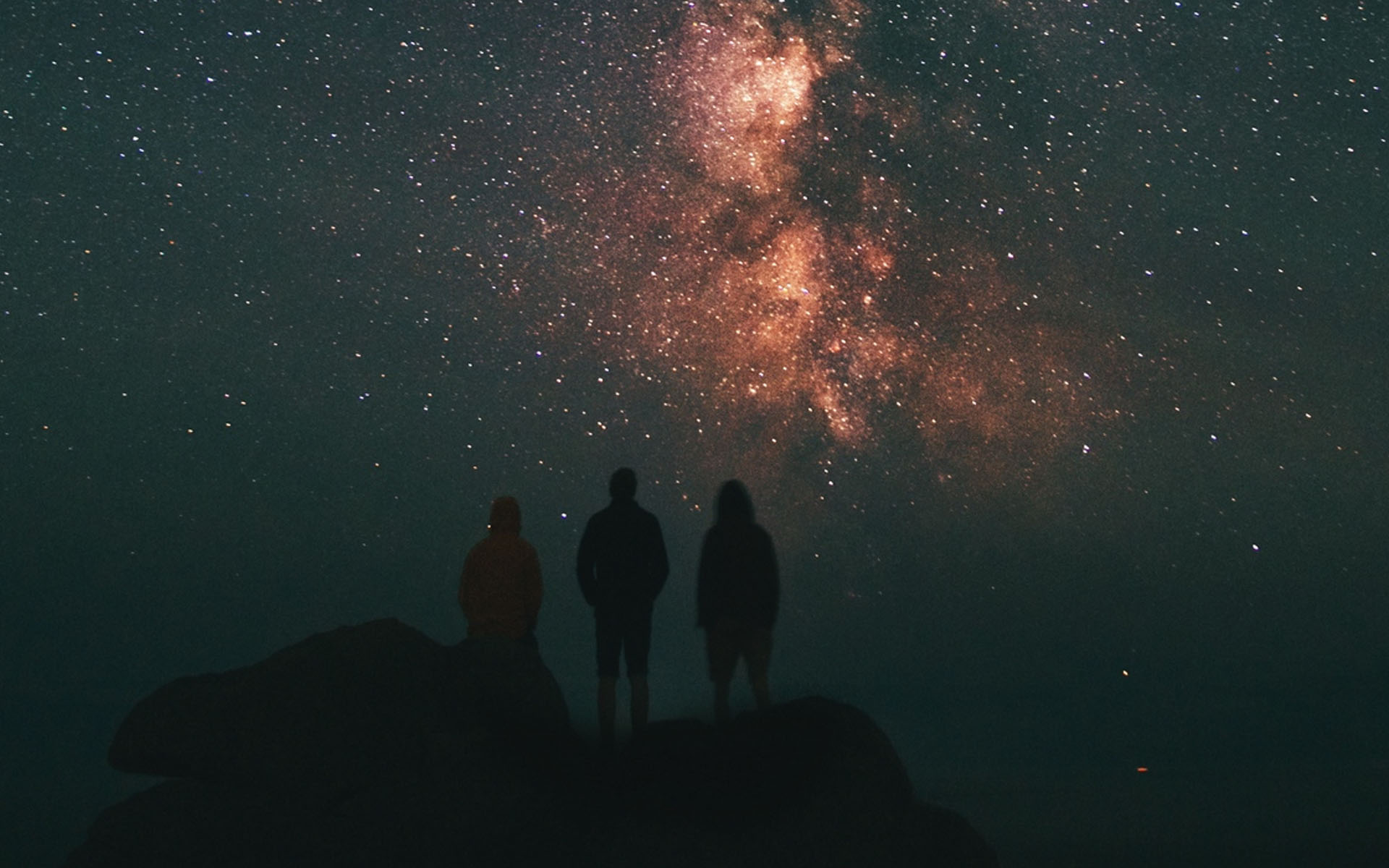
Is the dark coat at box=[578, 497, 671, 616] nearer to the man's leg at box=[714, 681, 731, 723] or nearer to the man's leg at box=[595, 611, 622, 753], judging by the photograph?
the man's leg at box=[595, 611, 622, 753]

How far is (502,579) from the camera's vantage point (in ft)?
33.0

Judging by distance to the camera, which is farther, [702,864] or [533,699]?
[533,699]

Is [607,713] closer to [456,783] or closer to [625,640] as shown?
[625,640]

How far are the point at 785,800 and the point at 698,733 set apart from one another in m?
0.82

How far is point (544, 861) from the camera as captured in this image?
8.32m

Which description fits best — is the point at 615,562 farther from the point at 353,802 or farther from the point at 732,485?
the point at 353,802

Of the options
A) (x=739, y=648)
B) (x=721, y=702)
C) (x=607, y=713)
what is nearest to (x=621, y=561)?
(x=739, y=648)

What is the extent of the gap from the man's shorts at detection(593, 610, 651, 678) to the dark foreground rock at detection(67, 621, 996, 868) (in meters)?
0.51

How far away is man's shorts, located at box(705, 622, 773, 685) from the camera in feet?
29.7

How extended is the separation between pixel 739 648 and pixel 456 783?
7.48 feet

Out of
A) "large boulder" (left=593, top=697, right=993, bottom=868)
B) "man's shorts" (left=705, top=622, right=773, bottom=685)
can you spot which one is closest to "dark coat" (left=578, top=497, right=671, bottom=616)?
"man's shorts" (left=705, top=622, right=773, bottom=685)

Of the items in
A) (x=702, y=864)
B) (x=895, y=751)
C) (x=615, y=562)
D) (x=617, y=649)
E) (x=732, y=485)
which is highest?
(x=732, y=485)

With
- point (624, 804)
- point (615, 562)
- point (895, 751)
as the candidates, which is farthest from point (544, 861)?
point (895, 751)

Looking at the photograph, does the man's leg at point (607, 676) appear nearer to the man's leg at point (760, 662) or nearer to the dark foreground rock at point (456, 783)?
the dark foreground rock at point (456, 783)
